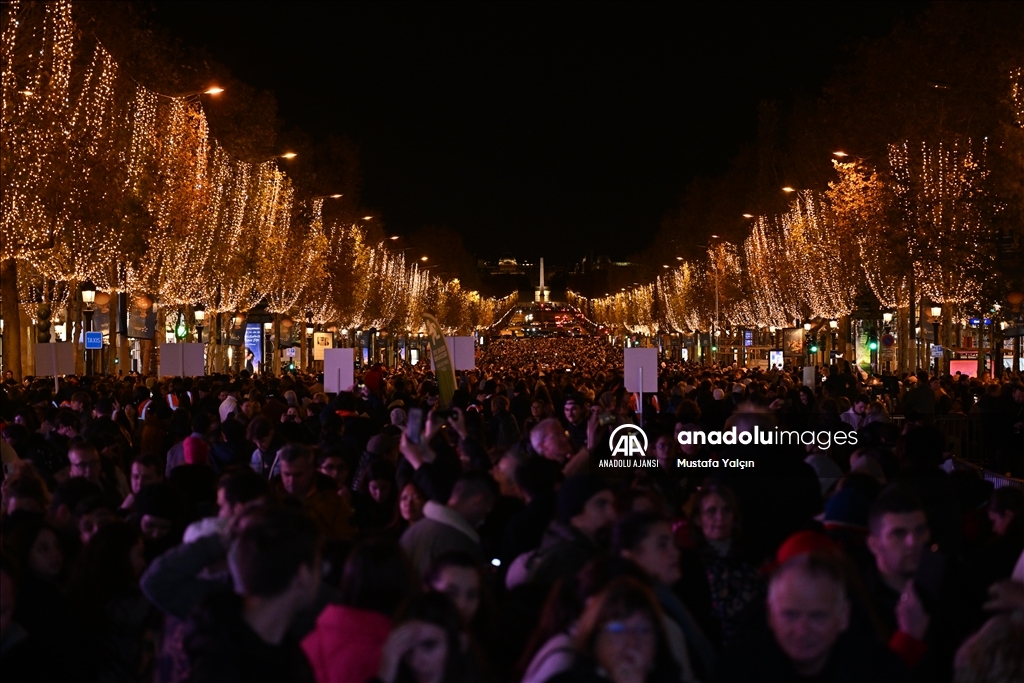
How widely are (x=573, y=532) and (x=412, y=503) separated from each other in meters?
2.06

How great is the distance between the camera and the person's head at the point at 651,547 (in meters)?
6.14

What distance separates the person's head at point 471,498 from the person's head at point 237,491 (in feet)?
3.06

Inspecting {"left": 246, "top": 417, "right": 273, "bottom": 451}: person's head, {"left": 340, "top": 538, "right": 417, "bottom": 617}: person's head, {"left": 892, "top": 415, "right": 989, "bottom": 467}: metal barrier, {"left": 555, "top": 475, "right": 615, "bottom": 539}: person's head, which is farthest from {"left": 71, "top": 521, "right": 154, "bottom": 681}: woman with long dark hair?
{"left": 892, "top": 415, "right": 989, "bottom": 467}: metal barrier

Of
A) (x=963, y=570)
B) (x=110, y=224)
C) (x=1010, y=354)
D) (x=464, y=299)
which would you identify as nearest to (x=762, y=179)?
(x=1010, y=354)

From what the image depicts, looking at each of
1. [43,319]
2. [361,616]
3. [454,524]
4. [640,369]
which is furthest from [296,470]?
[43,319]

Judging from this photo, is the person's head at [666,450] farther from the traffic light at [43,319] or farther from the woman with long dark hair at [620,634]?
the traffic light at [43,319]

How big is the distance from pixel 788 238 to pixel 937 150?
25639 mm

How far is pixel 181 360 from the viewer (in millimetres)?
27719

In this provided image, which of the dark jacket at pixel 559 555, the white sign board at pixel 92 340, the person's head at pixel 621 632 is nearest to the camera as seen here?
the person's head at pixel 621 632

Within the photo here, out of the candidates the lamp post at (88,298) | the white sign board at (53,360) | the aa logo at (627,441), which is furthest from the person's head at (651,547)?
the lamp post at (88,298)

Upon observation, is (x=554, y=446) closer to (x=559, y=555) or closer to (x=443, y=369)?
(x=559, y=555)

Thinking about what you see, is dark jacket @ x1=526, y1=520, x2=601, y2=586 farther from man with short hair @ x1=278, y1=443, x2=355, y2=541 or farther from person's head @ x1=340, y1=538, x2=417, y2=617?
man with short hair @ x1=278, y1=443, x2=355, y2=541

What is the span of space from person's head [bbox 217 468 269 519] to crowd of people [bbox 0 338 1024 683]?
0.06 feet

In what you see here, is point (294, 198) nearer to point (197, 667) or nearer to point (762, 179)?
point (762, 179)
